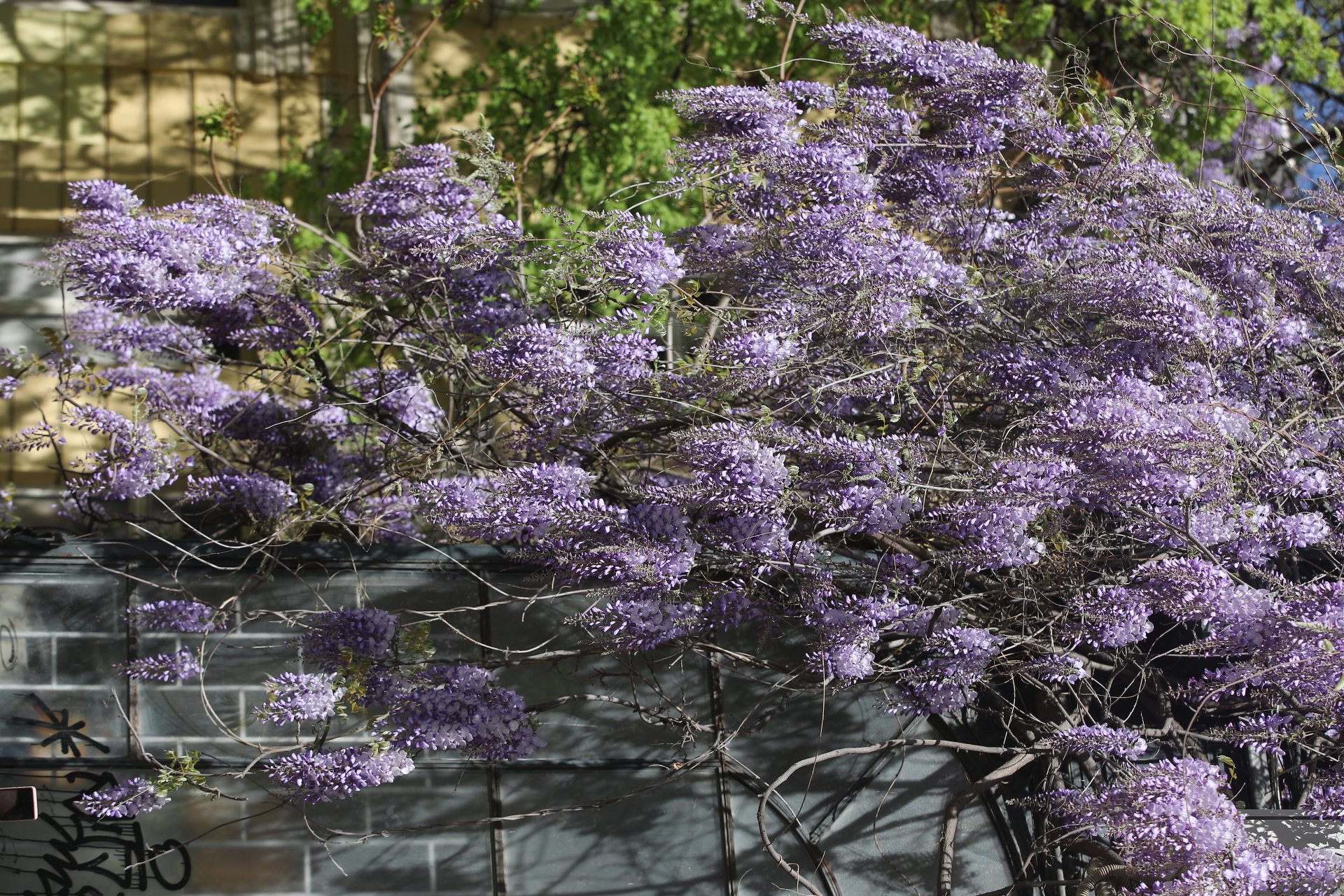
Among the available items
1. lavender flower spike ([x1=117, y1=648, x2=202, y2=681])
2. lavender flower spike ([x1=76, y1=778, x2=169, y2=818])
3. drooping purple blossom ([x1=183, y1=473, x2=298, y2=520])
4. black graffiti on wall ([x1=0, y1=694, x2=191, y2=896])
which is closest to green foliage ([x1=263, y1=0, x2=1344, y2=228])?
drooping purple blossom ([x1=183, y1=473, x2=298, y2=520])

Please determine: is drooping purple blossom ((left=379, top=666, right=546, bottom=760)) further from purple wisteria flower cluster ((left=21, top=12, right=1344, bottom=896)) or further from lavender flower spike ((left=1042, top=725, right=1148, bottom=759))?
lavender flower spike ((left=1042, top=725, right=1148, bottom=759))

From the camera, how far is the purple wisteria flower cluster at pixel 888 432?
135 inches

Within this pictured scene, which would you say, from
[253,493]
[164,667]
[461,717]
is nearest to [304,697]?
[461,717]

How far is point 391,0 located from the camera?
7.14m

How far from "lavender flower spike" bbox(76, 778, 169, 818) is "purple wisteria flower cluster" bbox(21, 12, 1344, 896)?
1.43 ft

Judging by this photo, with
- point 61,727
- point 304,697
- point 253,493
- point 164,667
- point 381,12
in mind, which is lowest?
point 61,727

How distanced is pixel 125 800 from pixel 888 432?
313 cm

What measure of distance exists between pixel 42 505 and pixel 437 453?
4.05 metres

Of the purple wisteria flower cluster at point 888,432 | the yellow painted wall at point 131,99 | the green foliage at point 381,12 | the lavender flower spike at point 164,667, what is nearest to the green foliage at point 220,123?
the yellow painted wall at point 131,99

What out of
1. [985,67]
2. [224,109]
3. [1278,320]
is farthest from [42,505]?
[1278,320]

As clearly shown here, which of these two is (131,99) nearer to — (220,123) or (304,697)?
(220,123)

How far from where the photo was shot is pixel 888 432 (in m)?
4.16

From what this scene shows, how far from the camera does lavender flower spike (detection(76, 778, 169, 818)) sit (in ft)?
13.3

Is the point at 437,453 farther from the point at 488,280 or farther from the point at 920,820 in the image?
the point at 920,820
